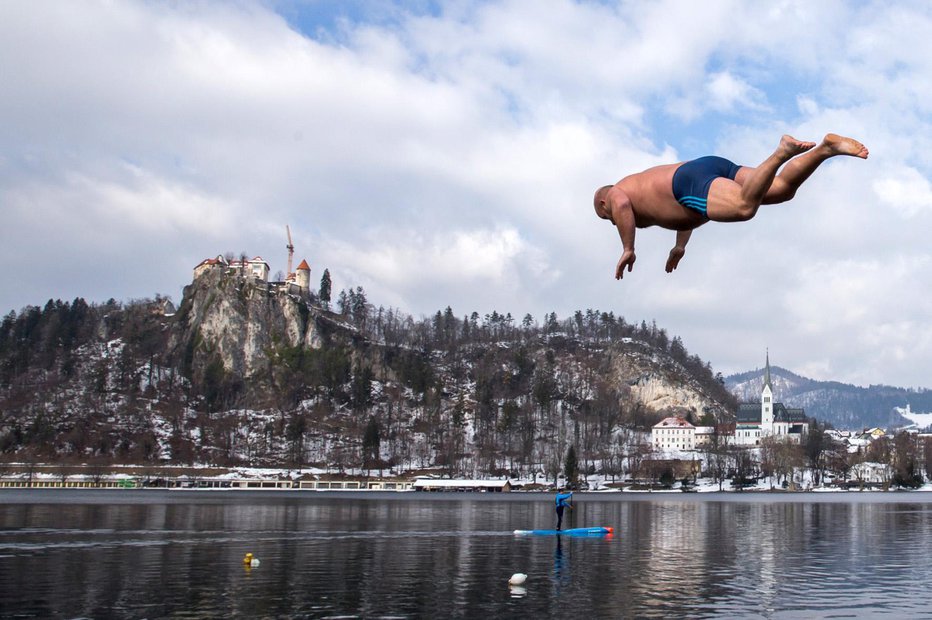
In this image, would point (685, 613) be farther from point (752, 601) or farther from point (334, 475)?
point (334, 475)

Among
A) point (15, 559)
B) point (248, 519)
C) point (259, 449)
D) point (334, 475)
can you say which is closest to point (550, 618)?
point (15, 559)

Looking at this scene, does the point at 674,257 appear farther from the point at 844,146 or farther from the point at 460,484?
the point at 460,484

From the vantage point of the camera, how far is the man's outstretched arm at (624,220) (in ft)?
21.3

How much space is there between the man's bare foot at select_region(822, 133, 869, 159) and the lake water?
2345 cm

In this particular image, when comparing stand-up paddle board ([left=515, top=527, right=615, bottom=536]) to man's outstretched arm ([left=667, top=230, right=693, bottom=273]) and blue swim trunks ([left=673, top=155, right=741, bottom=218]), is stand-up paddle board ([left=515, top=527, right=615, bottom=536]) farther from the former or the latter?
blue swim trunks ([left=673, top=155, right=741, bottom=218])

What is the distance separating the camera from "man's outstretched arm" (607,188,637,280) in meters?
6.50

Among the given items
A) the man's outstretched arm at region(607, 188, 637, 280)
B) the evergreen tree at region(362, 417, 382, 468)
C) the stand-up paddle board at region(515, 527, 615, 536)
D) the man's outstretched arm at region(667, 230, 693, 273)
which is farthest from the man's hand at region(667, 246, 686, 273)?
the evergreen tree at region(362, 417, 382, 468)

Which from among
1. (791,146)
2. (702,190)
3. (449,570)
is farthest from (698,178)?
(449,570)

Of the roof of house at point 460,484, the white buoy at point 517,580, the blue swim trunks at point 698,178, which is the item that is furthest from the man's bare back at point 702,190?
the roof of house at point 460,484

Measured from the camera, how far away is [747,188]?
19.3 ft

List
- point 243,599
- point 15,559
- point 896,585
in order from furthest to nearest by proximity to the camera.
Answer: point 15,559
point 896,585
point 243,599

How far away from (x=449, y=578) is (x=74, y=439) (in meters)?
176

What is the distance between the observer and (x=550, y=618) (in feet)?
87.1

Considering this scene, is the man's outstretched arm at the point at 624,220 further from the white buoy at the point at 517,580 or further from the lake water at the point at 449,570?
the white buoy at the point at 517,580
